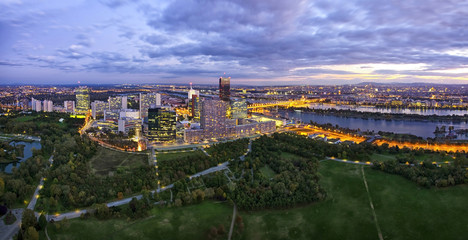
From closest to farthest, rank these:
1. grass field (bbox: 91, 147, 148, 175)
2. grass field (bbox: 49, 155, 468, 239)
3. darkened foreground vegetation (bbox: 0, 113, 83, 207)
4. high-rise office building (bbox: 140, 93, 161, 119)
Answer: grass field (bbox: 49, 155, 468, 239)
darkened foreground vegetation (bbox: 0, 113, 83, 207)
grass field (bbox: 91, 147, 148, 175)
high-rise office building (bbox: 140, 93, 161, 119)

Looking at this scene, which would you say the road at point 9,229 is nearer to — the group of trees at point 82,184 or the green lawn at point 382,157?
the group of trees at point 82,184

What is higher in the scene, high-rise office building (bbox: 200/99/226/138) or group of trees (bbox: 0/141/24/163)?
high-rise office building (bbox: 200/99/226/138)

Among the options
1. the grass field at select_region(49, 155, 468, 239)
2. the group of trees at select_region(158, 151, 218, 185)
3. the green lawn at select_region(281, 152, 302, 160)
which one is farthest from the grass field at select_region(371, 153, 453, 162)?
the group of trees at select_region(158, 151, 218, 185)

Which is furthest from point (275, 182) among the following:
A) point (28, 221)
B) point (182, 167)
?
point (28, 221)

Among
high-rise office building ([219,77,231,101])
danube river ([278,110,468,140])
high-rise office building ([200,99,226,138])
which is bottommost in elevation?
danube river ([278,110,468,140])

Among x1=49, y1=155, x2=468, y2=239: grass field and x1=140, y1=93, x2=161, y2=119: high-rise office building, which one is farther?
x1=140, y1=93, x2=161, y2=119: high-rise office building

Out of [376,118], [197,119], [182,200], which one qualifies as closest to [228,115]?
[197,119]

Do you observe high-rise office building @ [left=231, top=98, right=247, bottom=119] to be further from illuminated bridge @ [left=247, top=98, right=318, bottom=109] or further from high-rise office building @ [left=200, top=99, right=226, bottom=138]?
illuminated bridge @ [left=247, top=98, right=318, bottom=109]
